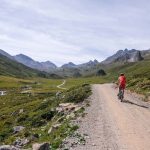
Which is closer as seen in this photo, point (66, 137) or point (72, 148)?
point (72, 148)

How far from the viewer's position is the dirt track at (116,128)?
22500 mm

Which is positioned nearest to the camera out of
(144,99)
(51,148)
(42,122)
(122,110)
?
(51,148)

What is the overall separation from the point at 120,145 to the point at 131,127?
18.4 ft

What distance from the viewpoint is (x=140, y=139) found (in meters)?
23.7

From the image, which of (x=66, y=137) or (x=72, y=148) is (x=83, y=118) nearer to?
(x=66, y=137)

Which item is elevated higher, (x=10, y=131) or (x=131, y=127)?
(x=131, y=127)

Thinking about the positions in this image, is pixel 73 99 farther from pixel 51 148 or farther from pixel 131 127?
pixel 51 148

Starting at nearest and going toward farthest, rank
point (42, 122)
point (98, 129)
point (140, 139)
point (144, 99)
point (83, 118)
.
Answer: point (140, 139)
point (98, 129)
point (83, 118)
point (42, 122)
point (144, 99)

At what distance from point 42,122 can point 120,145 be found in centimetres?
2303

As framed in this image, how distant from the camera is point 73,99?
167 ft

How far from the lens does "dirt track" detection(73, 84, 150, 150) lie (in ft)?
73.8

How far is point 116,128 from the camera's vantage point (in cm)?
2748

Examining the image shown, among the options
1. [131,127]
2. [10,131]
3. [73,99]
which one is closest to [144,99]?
[73,99]

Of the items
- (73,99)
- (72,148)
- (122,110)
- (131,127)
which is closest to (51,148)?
(72,148)
